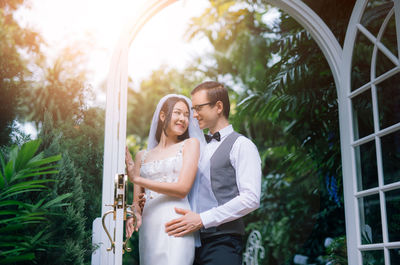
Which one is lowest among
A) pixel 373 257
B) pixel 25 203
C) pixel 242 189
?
pixel 373 257

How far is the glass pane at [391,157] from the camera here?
2801 mm

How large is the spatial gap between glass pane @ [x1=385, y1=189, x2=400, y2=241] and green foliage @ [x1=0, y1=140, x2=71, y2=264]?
1872 mm

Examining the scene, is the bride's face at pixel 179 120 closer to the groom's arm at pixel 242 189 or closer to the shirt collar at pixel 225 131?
the shirt collar at pixel 225 131

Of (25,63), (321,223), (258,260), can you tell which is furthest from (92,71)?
(258,260)

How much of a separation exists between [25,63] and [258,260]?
4011 millimetres

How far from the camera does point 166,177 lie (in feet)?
10.6

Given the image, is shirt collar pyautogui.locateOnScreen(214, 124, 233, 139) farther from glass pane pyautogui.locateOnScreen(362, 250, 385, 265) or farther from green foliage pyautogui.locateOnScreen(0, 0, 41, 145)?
green foliage pyautogui.locateOnScreen(0, 0, 41, 145)

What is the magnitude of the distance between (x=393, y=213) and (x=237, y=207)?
948 millimetres

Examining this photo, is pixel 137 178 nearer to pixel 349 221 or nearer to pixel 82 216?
pixel 82 216

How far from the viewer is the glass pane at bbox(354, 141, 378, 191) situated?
299 cm

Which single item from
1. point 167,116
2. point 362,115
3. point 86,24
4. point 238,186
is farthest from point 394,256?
point 86,24

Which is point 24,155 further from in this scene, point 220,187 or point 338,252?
point 338,252

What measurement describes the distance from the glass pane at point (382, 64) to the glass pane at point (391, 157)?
0.40 metres

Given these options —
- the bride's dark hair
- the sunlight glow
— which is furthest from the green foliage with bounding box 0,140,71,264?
the bride's dark hair
